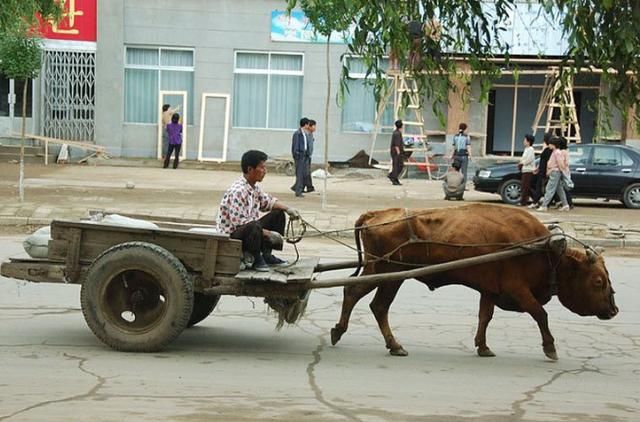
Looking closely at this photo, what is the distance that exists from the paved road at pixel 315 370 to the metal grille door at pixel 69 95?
20.8 m

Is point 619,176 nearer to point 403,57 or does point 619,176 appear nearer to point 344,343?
point 344,343

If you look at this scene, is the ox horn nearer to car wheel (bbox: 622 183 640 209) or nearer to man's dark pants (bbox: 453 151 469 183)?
car wheel (bbox: 622 183 640 209)

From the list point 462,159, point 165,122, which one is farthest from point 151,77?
point 462,159

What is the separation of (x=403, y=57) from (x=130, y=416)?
3.12 m

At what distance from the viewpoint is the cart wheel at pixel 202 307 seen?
9.36 m

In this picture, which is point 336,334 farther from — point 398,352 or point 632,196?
point 632,196

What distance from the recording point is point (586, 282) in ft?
28.2

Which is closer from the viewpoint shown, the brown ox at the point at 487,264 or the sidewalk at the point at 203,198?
the brown ox at the point at 487,264

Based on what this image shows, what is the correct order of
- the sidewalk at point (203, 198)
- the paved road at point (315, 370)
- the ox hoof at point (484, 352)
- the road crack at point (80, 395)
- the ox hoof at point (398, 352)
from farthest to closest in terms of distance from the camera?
the sidewalk at point (203, 198), the ox hoof at point (484, 352), the ox hoof at point (398, 352), the paved road at point (315, 370), the road crack at point (80, 395)

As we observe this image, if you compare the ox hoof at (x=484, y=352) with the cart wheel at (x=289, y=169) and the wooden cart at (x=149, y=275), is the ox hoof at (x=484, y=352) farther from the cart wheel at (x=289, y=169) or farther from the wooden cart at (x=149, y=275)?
the cart wheel at (x=289, y=169)

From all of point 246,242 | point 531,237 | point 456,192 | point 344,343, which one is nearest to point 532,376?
point 531,237

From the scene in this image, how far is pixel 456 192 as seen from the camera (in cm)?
2380

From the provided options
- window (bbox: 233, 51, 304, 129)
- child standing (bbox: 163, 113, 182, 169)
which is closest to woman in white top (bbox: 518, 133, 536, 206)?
window (bbox: 233, 51, 304, 129)

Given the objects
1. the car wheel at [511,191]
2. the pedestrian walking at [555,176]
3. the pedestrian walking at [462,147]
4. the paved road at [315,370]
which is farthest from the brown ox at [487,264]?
the pedestrian walking at [462,147]
